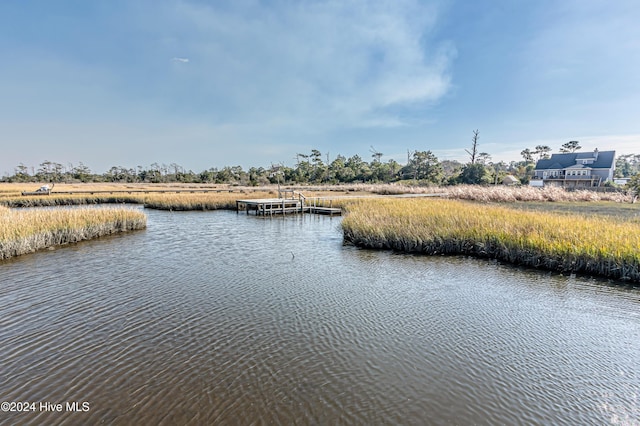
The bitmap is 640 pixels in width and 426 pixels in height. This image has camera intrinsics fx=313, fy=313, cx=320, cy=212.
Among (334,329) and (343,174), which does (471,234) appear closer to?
(334,329)

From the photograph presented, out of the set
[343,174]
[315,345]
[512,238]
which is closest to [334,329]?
[315,345]

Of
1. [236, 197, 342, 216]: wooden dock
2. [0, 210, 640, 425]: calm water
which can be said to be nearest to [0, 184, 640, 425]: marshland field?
[0, 210, 640, 425]: calm water

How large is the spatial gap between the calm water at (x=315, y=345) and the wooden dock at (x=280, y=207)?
1551 cm

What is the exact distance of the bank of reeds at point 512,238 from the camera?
962cm

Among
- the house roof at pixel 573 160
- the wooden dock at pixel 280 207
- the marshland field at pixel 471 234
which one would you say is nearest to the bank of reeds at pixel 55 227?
the marshland field at pixel 471 234

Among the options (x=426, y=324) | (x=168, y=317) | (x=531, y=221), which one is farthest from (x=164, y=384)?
(x=531, y=221)

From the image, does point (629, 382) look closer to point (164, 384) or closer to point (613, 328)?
point (613, 328)

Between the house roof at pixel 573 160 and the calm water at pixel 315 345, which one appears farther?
the house roof at pixel 573 160

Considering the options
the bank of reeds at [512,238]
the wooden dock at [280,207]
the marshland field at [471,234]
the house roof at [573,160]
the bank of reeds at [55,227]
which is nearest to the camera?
the bank of reeds at [512,238]

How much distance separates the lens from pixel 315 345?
5453mm

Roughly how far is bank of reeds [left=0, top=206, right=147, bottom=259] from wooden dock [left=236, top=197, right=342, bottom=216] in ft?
30.7

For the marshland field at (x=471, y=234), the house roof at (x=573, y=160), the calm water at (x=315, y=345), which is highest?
the house roof at (x=573, y=160)

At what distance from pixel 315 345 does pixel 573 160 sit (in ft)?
234

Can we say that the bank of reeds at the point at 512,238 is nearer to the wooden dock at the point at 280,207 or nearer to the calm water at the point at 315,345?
the calm water at the point at 315,345
